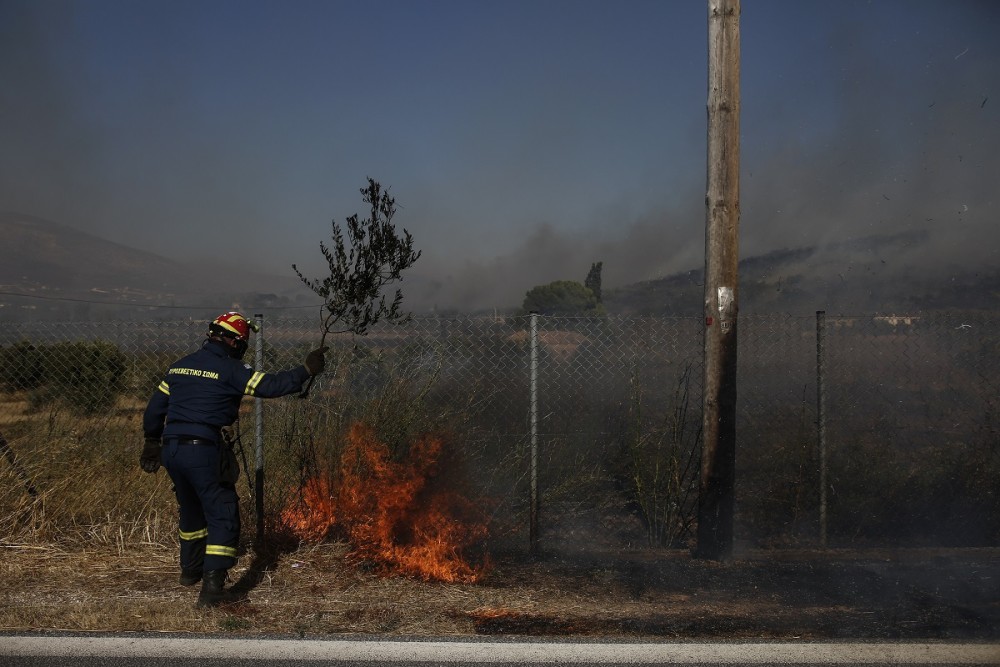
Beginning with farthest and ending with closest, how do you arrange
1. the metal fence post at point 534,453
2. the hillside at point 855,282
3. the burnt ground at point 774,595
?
the hillside at point 855,282 < the metal fence post at point 534,453 < the burnt ground at point 774,595

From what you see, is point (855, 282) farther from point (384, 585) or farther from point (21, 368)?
point (21, 368)

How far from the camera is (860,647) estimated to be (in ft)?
13.5

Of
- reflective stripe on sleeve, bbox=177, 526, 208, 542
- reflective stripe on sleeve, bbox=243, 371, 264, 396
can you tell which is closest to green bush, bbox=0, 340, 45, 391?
reflective stripe on sleeve, bbox=177, 526, 208, 542

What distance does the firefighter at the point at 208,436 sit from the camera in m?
4.95

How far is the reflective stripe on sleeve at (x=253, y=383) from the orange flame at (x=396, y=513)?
4.00 ft

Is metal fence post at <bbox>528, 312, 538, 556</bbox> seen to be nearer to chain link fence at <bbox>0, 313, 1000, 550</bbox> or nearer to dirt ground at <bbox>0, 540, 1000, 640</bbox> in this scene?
chain link fence at <bbox>0, 313, 1000, 550</bbox>

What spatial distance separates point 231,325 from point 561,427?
3.54m

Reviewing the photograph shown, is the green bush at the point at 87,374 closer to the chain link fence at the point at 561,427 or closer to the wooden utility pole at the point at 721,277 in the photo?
the chain link fence at the point at 561,427

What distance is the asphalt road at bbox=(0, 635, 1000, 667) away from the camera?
401 centimetres

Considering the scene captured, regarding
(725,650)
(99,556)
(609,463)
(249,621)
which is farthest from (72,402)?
(725,650)

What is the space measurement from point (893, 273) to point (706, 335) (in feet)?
38.8

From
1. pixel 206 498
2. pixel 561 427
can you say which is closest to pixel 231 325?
pixel 206 498

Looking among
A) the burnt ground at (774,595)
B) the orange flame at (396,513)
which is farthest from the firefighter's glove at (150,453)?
the burnt ground at (774,595)

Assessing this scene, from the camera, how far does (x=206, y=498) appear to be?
4.99 metres
